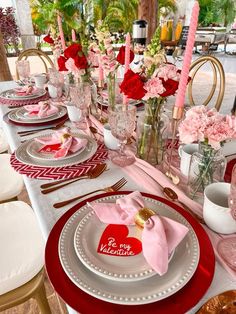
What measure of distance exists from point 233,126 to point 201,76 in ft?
10.3

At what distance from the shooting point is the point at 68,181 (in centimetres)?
75

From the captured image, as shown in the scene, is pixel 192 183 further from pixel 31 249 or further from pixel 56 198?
pixel 31 249

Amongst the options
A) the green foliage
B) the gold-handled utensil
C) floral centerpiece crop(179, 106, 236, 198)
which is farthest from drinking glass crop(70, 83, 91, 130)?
the green foliage

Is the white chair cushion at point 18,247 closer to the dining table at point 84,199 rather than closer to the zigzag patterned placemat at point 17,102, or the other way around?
the dining table at point 84,199

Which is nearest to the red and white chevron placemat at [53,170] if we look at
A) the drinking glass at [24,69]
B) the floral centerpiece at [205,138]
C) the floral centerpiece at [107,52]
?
the floral centerpiece at [205,138]

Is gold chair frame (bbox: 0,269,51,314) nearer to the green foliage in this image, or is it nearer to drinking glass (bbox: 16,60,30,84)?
drinking glass (bbox: 16,60,30,84)

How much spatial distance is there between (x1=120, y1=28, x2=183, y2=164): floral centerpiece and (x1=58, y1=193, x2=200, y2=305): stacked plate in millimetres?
337

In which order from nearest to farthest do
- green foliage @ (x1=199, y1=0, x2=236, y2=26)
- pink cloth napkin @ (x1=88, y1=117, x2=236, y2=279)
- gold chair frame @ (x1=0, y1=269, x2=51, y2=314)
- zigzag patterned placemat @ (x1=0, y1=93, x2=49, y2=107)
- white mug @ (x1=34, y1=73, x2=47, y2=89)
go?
pink cloth napkin @ (x1=88, y1=117, x2=236, y2=279) < gold chair frame @ (x1=0, y1=269, x2=51, y2=314) < zigzag patterned placemat @ (x1=0, y1=93, x2=49, y2=107) < white mug @ (x1=34, y1=73, x2=47, y2=89) < green foliage @ (x1=199, y1=0, x2=236, y2=26)

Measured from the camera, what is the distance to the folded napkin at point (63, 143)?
0.84 metres

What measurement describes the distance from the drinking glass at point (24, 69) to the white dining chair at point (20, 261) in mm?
998

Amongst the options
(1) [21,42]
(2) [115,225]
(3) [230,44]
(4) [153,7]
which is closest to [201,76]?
(4) [153,7]

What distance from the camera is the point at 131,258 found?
18.8 inches

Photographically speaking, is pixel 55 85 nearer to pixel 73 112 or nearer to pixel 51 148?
pixel 73 112

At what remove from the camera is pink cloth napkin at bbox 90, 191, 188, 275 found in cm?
45
